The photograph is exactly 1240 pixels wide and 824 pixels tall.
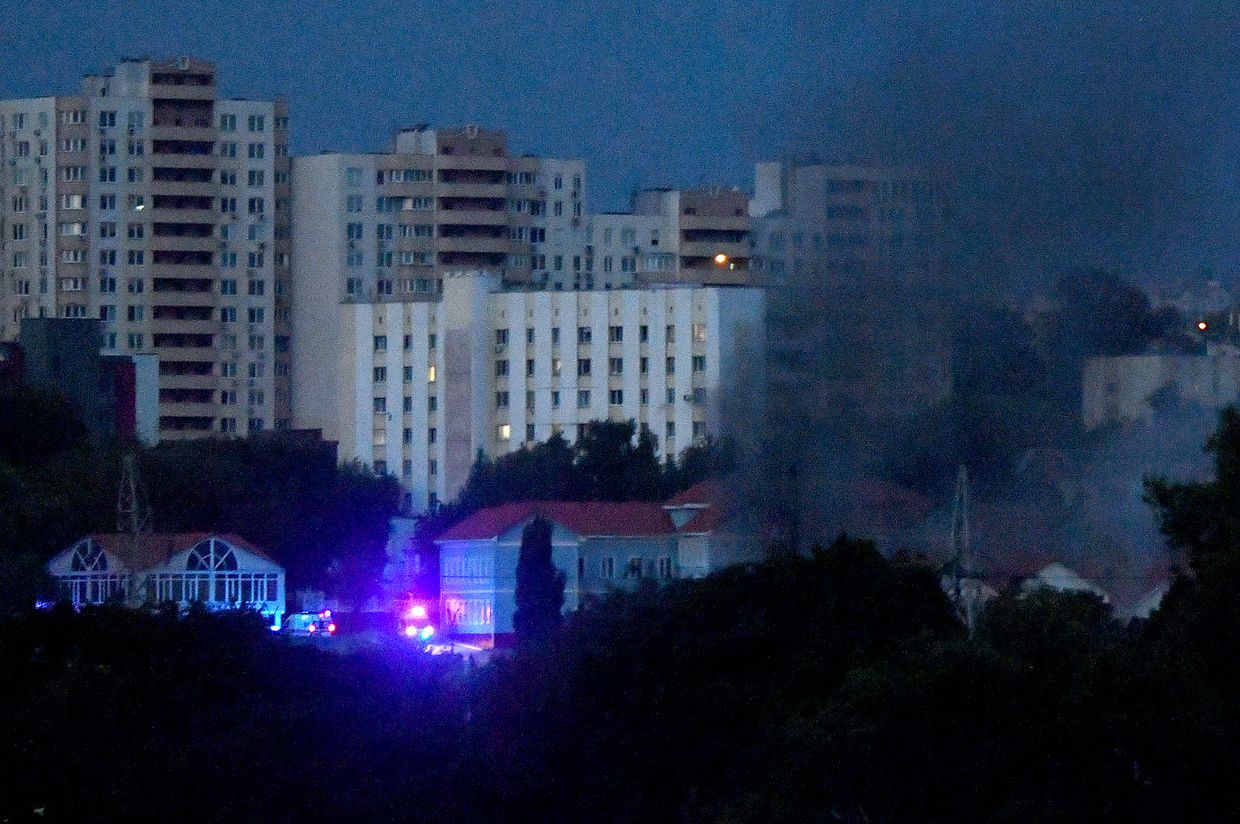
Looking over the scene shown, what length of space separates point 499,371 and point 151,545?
68.4 ft

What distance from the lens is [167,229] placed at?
265ft

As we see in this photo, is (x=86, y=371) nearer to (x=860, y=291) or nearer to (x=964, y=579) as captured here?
(x=860, y=291)

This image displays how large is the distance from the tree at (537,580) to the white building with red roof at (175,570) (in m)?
4.33

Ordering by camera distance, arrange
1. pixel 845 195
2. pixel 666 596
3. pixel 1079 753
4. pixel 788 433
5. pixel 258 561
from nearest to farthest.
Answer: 1. pixel 1079 753
2. pixel 666 596
3. pixel 845 195
4. pixel 788 433
5. pixel 258 561

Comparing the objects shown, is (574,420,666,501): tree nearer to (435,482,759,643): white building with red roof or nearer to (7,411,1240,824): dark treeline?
(435,482,759,643): white building with red roof

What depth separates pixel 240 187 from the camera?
3157 inches

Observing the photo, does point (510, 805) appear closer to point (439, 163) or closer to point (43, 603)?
point (43, 603)

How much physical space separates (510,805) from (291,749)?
222cm

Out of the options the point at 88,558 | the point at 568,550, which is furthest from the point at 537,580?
the point at 88,558

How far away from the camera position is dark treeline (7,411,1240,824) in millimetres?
18375

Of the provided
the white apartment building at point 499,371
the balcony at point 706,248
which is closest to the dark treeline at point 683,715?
the white apartment building at point 499,371

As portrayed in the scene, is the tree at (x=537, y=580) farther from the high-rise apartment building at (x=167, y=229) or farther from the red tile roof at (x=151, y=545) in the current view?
the high-rise apartment building at (x=167, y=229)

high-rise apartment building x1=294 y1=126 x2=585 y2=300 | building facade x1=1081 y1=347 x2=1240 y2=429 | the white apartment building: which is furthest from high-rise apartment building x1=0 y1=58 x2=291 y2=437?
building facade x1=1081 y1=347 x2=1240 y2=429

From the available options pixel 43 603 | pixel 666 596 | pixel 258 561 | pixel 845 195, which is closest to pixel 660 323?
pixel 258 561
